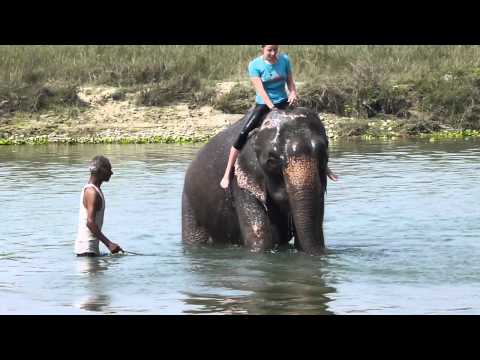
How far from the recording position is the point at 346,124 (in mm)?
28688

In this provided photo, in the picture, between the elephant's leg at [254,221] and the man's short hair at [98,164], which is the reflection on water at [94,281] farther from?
the elephant's leg at [254,221]

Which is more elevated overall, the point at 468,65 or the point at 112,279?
the point at 468,65

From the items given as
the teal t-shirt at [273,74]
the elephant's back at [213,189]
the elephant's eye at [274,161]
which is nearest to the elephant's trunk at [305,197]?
the elephant's eye at [274,161]

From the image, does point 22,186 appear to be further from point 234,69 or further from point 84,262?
point 234,69

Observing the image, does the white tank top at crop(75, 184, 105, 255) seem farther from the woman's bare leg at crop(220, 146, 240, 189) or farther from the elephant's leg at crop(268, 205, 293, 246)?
the elephant's leg at crop(268, 205, 293, 246)

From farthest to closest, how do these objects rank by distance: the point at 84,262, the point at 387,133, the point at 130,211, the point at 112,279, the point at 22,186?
the point at 387,133 < the point at 22,186 < the point at 130,211 < the point at 84,262 < the point at 112,279

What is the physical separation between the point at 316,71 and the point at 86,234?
19.6 meters

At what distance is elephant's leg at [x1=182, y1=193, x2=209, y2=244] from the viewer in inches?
576

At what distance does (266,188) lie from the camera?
521 inches

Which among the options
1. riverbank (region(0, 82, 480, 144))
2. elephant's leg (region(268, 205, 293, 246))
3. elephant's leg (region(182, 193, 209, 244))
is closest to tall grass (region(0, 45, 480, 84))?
riverbank (region(0, 82, 480, 144))

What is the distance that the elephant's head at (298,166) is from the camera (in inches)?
498

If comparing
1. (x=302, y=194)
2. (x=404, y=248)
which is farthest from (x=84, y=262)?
(x=404, y=248)

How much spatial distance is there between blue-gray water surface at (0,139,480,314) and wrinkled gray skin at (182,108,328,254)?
0.89ft
